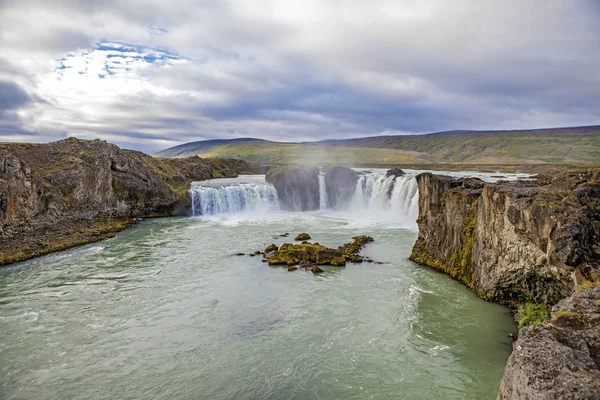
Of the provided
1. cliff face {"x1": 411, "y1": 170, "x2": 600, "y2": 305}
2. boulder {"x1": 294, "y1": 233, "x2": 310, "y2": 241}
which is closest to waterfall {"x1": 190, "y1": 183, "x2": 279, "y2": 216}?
boulder {"x1": 294, "y1": 233, "x2": 310, "y2": 241}

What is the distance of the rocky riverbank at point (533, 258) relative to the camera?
194 inches

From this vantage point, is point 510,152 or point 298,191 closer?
point 298,191

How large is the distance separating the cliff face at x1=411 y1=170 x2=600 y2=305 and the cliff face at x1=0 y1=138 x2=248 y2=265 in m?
27.8

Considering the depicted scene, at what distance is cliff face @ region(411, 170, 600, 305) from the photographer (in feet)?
38.5

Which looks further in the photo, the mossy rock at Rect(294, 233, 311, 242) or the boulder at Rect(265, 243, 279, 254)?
the mossy rock at Rect(294, 233, 311, 242)

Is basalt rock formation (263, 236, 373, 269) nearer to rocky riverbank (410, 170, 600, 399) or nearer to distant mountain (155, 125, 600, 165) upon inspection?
rocky riverbank (410, 170, 600, 399)

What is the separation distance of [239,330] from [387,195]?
33224 millimetres

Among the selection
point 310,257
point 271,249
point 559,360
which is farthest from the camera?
point 271,249

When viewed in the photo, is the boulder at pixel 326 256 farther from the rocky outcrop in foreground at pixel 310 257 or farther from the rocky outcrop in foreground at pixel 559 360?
the rocky outcrop in foreground at pixel 559 360

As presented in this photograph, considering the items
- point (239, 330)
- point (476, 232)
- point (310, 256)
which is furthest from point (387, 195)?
point (239, 330)

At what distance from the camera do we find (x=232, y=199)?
A: 155 ft

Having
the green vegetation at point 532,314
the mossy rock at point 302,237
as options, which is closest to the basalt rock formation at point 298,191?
the mossy rock at point 302,237

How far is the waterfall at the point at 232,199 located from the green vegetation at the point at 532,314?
123ft

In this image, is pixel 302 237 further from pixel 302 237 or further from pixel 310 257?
pixel 310 257
